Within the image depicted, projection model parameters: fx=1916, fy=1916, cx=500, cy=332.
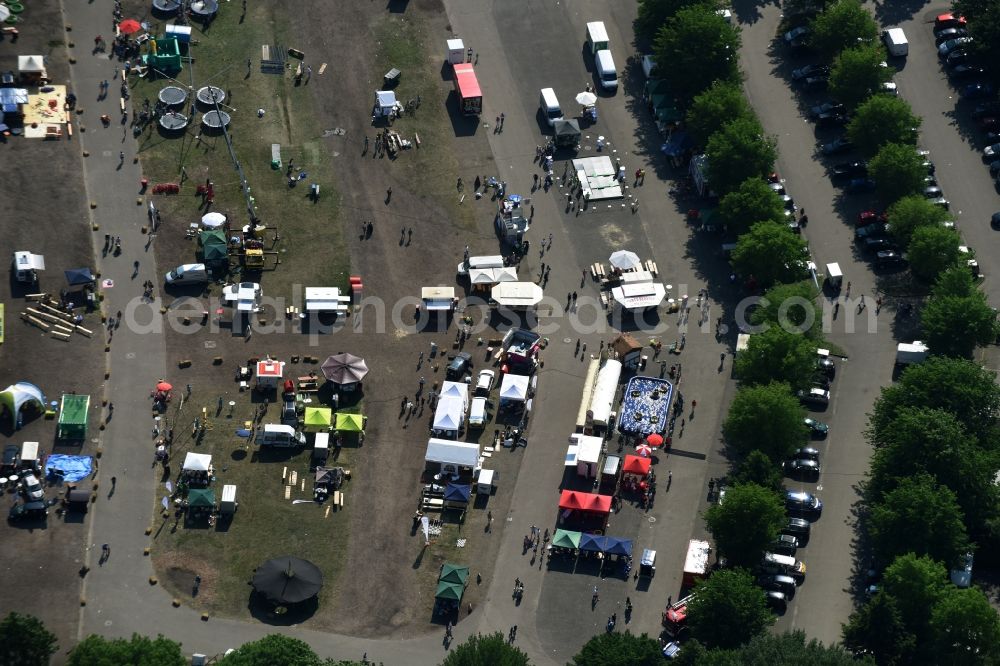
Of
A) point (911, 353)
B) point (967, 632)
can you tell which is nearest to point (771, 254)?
point (911, 353)

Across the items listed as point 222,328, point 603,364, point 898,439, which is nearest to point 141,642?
point 222,328

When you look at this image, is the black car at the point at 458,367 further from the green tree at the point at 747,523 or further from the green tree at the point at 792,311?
the green tree at the point at 747,523

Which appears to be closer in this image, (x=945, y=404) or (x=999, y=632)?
(x=999, y=632)

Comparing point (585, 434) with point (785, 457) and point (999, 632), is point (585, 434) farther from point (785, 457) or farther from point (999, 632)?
point (999, 632)

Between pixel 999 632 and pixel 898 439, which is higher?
pixel 898 439

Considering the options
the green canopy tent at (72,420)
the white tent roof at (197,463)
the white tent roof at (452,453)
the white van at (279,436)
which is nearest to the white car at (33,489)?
the green canopy tent at (72,420)

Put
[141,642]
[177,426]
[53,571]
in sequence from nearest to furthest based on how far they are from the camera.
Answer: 1. [141,642]
2. [53,571]
3. [177,426]

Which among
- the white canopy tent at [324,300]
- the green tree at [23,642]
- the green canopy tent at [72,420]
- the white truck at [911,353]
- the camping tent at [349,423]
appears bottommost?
the green tree at [23,642]
